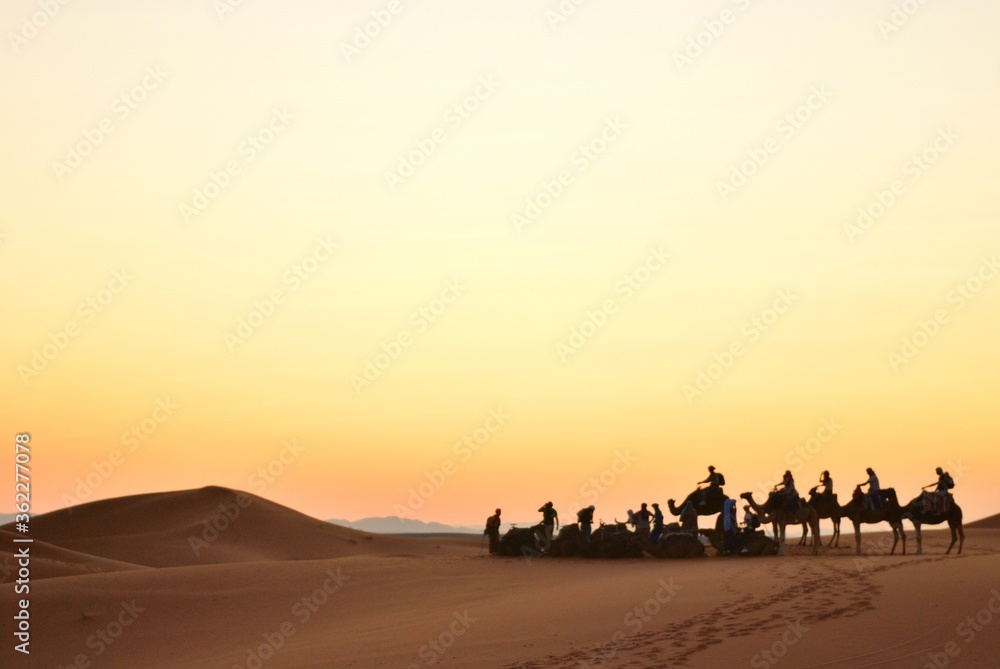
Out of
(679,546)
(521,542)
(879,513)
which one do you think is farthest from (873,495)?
(521,542)

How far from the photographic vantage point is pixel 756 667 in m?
14.2

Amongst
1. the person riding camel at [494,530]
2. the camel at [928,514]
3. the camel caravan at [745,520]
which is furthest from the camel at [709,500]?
the person riding camel at [494,530]

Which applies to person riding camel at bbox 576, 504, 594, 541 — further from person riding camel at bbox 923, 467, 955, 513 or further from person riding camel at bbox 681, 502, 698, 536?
person riding camel at bbox 923, 467, 955, 513

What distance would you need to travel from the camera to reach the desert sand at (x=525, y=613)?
15.4 m

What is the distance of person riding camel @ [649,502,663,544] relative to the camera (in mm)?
34406

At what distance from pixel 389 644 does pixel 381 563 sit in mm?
13075

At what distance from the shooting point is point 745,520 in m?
33.6

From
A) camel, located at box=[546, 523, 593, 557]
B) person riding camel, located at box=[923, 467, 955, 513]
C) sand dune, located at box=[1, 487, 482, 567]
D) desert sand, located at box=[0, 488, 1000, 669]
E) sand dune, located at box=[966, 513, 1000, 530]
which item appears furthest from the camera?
sand dune, located at box=[966, 513, 1000, 530]

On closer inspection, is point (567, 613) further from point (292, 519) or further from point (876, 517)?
point (292, 519)

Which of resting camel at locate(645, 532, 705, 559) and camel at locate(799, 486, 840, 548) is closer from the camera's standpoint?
resting camel at locate(645, 532, 705, 559)

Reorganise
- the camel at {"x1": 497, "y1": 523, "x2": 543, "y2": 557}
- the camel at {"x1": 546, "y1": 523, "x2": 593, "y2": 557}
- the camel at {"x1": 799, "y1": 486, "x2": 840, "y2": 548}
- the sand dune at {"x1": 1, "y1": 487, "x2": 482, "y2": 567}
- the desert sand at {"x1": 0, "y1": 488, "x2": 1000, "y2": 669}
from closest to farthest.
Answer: the desert sand at {"x1": 0, "y1": 488, "x2": 1000, "y2": 669}
the camel at {"x1": 799, "y1": 486, "x2": 840, "y2": 548}
the camel at {"x1": 546, "y1": 523, "x2": 593, "y2": 557}
the camel at {"x1": 497, "y1": 523, "x2": 543, "y2": 557}
the sand dune at {"x1": 1, "y1": 487, "x2": 482, "y2": 567}

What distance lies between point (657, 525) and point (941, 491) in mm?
8363

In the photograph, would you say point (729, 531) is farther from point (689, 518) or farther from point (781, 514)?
point (781, 514)

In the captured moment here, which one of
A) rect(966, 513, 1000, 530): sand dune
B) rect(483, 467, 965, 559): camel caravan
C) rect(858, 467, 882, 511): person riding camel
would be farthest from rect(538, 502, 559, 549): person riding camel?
rect(966, 513, 1000, 530): sand dune
